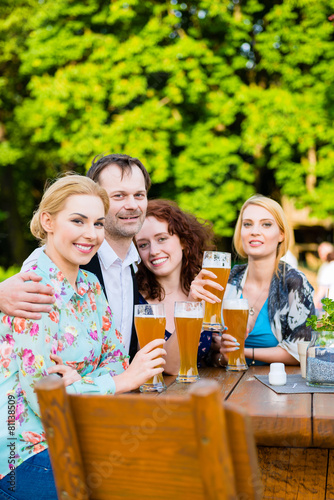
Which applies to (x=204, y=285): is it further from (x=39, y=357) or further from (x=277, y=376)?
(x=39, y=357)

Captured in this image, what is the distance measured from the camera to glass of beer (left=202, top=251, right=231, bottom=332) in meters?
2.34

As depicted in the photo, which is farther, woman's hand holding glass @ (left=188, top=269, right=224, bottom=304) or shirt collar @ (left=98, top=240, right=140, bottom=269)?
shirt collar @ (left=98, top=240, right=140, bottom=269)

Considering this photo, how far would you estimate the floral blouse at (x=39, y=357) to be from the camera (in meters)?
1.81

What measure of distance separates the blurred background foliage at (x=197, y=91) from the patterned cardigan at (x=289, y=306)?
999 cm

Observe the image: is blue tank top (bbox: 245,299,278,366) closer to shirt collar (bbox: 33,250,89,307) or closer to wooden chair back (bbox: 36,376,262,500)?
shirt collar (bbox: 33,250,89,307)

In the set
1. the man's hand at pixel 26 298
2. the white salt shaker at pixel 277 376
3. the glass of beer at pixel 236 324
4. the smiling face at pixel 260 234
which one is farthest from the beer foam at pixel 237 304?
the man's hand at pixel 26 298

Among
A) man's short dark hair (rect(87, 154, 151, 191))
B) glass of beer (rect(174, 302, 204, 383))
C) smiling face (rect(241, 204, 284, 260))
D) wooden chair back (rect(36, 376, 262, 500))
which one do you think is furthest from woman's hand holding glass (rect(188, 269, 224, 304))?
wooden chair back (rect(36, 376, 262, 500))

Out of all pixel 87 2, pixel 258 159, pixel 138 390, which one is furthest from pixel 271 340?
pixel 87 2

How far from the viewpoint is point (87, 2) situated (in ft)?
43.8

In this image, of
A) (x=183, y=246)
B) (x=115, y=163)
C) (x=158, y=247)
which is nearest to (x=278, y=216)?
(x=183, y=246)

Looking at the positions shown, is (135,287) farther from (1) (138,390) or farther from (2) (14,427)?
(2) (14,427)

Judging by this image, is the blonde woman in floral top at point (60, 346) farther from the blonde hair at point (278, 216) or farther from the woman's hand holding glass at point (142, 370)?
the blonde hair at point (278, 216)

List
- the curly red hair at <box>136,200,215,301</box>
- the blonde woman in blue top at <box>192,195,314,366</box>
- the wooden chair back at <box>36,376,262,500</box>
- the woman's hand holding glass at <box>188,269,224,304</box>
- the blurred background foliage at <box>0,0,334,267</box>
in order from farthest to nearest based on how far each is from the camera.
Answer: the blurred background foliage at <box>0,0,334,267</box>
the curly red hair at <box>136,200,215,301</box>
the blonde woman in blue top at <box>192,195,314,366</box>
the woman's hand holding glass at <box>188,269,224,304</box>
the wooden chair back at <box>36,376,262,500</box>

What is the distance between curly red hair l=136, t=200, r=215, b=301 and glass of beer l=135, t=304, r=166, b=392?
744 millimetres
